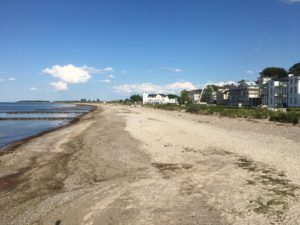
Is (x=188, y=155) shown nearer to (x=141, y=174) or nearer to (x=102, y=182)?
(x=141, y=174)

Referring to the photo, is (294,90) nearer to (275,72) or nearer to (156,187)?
(275,72)

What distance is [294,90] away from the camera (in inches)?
3393

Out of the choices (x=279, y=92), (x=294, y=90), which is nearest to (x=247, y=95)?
(x=279, y=92)

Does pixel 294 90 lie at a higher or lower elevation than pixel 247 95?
higher

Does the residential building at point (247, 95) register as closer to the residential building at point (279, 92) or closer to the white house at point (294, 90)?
the residential building at point (279, 92)

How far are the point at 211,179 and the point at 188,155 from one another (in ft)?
19.5

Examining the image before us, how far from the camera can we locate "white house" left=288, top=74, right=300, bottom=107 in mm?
83812

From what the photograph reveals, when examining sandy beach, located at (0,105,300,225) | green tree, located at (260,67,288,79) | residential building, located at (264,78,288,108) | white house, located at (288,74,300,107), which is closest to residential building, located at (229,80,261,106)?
green tree, located at (260,67,288,79)

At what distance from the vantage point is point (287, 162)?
14.9 meters

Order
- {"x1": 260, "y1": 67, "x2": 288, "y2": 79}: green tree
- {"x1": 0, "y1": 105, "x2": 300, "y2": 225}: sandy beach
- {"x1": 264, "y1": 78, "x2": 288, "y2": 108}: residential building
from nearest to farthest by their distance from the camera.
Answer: {"x1": 0, "y1": 105, "x2": 300, "y2": 225}: sandy beach → {"x1": 264, "y1": 78, "x2": 288, "y2": 108}: residential building → {"x1": 260, "y1": 67, "x2": 288, "y2": 79}: green tree

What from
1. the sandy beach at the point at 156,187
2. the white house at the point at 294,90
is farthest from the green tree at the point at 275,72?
the sandy beach at the point at 156,187

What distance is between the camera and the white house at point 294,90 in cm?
8381

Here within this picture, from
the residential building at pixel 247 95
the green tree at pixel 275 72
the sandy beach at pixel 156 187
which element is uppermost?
the green tree at pixel 275 72

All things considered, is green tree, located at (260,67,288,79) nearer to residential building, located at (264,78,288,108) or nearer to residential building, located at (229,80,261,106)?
residential building, located at (229,80,261,106)
